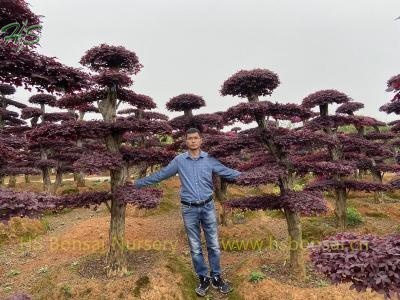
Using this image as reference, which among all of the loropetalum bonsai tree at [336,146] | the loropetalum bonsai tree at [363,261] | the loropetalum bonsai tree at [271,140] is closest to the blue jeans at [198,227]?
the loropetalum bonsai tree at [271,140]

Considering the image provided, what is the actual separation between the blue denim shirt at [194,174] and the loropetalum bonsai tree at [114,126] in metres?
0.64

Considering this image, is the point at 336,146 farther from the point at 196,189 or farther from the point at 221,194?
the point at 196,189

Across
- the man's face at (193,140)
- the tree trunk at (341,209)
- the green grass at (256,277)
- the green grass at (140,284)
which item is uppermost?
the man's face at (193,140)

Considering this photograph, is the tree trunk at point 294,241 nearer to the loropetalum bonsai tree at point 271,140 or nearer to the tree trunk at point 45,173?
the loropetalum bonsai tree at point 271,140

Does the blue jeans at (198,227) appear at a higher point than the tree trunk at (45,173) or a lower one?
lower

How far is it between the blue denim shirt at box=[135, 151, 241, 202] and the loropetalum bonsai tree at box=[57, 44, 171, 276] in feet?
2.10

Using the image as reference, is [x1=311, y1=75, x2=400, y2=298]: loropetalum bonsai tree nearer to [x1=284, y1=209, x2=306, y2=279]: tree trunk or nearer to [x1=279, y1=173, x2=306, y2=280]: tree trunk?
[x1=279, y1=173, x2=306, y2=280]: tree trunk

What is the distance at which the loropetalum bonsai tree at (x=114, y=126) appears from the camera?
8312 mm

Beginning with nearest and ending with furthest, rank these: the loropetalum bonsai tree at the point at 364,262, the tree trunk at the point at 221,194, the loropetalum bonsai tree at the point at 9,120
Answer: the loropetalum bonsai tree at the point at 364,262 < the tree trunk at the point at 221,194 < the loropetalum bonsai tree at the point at 9,120

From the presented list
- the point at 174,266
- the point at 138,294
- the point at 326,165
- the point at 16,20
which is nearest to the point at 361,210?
the point at 326,165

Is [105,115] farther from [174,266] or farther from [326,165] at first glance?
[326,165]

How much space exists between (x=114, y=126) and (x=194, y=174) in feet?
8.07

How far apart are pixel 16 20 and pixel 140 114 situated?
49.8 feet

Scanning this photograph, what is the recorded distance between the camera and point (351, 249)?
→ 421 cm
